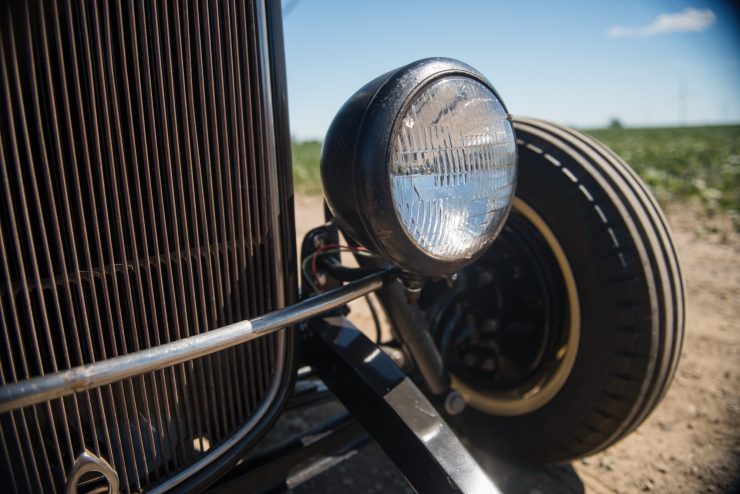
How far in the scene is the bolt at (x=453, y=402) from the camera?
1.46 metres

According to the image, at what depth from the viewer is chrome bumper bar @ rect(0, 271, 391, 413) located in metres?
0.70

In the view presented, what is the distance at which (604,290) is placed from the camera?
1.45 meters

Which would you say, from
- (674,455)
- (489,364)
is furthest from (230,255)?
(674,455)

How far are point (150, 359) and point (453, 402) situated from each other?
3.10 feet

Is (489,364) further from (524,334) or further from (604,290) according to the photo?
(604,290)

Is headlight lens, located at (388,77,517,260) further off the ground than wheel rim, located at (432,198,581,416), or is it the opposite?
headlight lens, located at (388,77,517,260)

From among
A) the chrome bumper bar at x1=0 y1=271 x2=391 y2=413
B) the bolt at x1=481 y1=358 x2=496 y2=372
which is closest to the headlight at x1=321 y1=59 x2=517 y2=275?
the chrome bumper bar at x1=0 y1=271 x2=391 y2=413

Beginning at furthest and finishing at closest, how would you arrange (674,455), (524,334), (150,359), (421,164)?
(674,455) → (524,334) → (421,164) → (150,359)

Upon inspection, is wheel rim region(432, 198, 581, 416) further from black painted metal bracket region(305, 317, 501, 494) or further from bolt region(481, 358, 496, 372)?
black painted metal bracket region(305, 317, 501, 494)

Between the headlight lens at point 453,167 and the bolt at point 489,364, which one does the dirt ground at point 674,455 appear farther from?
the headlight lens at point 453,167

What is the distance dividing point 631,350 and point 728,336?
193cm

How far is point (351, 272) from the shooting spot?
50.2 inches

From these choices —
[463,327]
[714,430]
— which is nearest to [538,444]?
[463,327]

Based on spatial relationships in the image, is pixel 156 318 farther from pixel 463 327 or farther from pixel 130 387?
pixel 463 327
